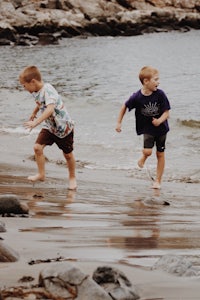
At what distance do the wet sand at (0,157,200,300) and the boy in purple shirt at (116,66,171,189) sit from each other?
1.97ft

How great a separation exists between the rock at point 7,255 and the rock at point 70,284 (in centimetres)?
53

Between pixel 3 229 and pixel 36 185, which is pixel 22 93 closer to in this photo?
pixel 36 185

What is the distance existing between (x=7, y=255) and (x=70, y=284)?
680 millimetres

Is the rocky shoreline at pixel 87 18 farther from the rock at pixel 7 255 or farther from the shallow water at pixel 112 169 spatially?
the rock at pixel 7 255

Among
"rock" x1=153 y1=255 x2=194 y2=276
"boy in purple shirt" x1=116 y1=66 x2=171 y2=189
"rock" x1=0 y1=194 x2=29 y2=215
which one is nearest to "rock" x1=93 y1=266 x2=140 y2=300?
"rock" x1=153 y1=255 x2=194 y2=276

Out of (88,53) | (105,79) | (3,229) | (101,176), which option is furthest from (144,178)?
(88,53)

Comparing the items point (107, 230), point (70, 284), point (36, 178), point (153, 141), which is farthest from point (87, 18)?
point (70, 284)

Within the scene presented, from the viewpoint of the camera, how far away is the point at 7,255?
154 inches

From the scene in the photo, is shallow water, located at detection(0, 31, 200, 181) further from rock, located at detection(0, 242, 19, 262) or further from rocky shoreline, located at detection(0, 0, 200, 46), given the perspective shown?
rock, located at detection(0, 242, 19, 262)

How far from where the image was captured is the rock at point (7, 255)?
390cm

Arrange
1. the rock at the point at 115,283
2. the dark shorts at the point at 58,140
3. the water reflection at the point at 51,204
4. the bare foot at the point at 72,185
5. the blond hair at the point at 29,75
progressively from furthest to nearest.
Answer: the dark shorts at the point at 58,140 → the bare foot at the point at 72,185 → the blond hair at the point at 29,75 → the water reflection at the point at 51,204 → the rock at the point at 115,283

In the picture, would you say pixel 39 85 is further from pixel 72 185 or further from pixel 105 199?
pixel 105 199

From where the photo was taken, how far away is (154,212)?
253 inches

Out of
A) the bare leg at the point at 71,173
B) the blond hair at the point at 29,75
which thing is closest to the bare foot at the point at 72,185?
the bare leg at the point at 71,173
